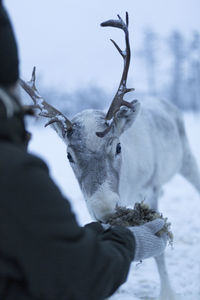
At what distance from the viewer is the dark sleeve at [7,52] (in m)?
1.20

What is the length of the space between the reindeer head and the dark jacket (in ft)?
5.54

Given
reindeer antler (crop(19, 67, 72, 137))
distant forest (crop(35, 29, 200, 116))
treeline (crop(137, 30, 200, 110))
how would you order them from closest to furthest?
1. reindeer antler (crop(19, 67, 72, 137))
2. treeline (crop(137, 30, 200, 110))
3. distant forest (crop(35, 29, 200, 116))

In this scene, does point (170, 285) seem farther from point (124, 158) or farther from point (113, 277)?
point (113, 277)

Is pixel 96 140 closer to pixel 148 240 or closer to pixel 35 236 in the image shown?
pixel 148 240

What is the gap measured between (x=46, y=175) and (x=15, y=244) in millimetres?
244

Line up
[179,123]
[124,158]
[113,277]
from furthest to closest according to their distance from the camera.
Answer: [179,123]
[124,158]
[113,277]

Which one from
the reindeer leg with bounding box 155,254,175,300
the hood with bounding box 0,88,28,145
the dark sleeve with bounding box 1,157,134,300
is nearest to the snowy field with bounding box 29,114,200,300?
the reindeer leg with bounding box 155,254,175,300

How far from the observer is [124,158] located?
13.4ft

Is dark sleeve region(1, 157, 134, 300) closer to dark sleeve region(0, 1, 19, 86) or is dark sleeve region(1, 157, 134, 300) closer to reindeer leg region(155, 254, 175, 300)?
dark sleeve region(0, 1, 19, 86)

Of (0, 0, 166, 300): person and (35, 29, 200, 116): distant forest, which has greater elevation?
(0, 0, 166, 300): person

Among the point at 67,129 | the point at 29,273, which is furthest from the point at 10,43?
the point at 67,129

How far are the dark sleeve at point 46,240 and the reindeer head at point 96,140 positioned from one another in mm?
1665

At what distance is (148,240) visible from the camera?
194 centimetres

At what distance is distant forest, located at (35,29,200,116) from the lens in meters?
41.0
